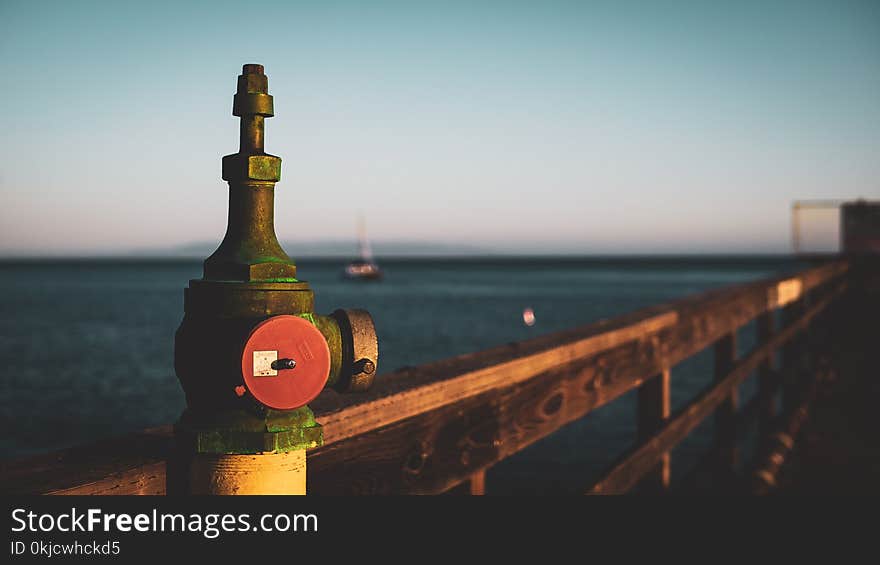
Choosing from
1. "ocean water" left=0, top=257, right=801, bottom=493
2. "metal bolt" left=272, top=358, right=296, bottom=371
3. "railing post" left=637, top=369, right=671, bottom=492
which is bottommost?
"ocean water" left=0, top=257, right=801, bottom=493

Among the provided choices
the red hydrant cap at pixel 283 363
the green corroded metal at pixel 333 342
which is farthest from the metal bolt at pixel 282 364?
the green corroded metal at pixel 333 342

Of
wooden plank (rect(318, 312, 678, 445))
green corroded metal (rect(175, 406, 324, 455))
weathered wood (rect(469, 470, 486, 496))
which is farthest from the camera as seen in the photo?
weathered wood (rect(469, 470, 486, 496))

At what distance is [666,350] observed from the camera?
3486 mm

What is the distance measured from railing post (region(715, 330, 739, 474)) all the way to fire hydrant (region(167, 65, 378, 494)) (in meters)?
4.16

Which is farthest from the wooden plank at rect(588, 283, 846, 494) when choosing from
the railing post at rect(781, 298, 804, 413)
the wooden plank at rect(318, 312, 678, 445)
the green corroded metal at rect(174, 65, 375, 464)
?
the railing post at rect(781, 298, 804, 413)

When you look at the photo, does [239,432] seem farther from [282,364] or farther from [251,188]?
[251,188]

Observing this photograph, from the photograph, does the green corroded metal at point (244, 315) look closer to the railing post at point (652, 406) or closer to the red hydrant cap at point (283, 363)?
the red hydrant cap at point (283, 363)

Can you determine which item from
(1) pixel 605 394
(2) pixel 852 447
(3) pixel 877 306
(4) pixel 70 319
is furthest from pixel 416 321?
(1) pixel 605 394

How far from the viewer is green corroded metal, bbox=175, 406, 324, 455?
1344 mm

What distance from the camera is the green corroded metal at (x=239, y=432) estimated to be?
134 cm

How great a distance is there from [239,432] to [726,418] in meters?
4.73

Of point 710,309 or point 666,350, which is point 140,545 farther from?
point 710,309

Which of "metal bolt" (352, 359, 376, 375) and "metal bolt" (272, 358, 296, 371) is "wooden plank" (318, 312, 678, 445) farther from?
"metal bolt" (272, 358, 296, 371)

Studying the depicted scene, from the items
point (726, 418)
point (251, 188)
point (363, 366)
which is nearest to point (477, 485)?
point (363, 366)
